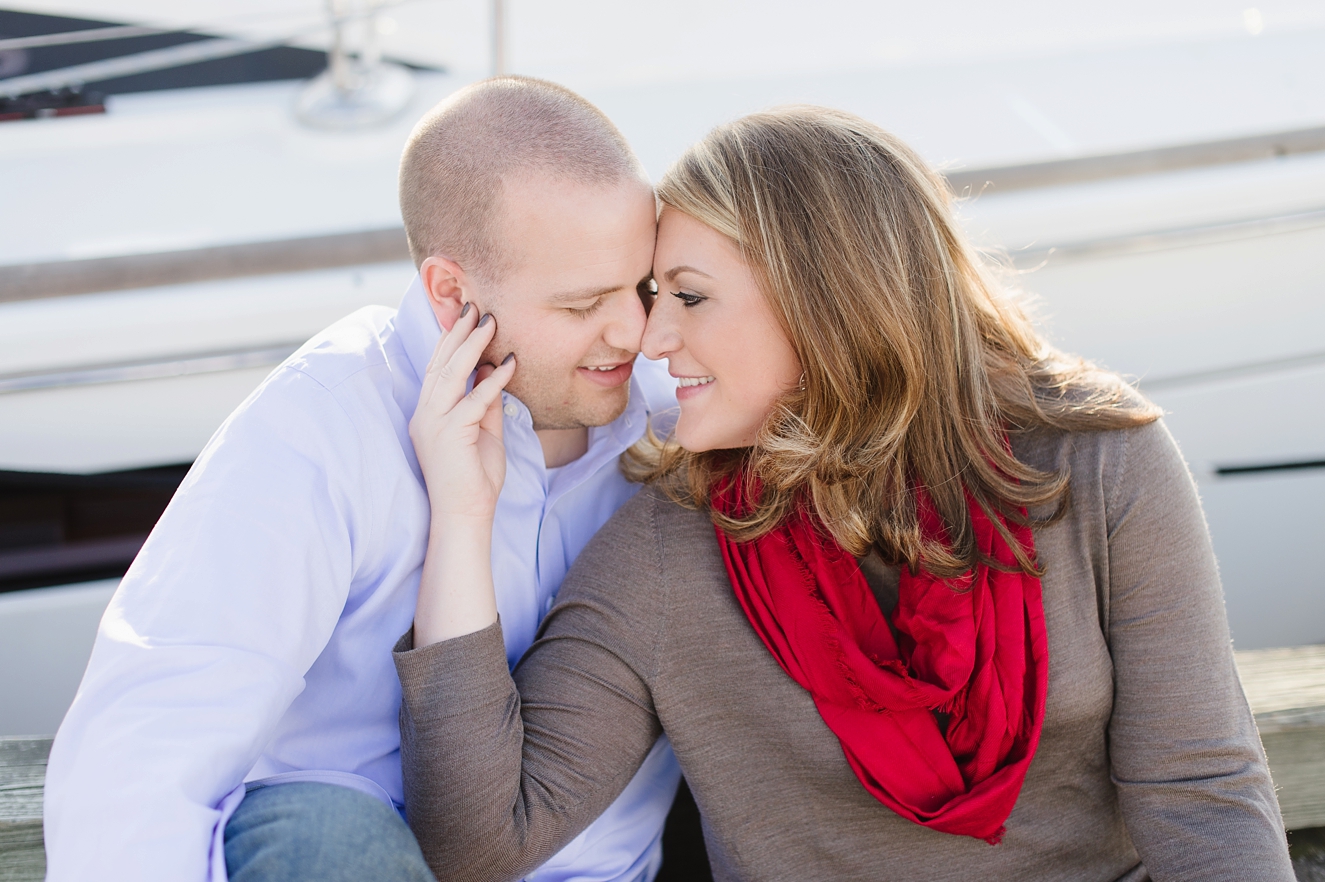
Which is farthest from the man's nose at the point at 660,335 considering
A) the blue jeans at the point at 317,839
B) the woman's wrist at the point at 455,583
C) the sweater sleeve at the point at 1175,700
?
the blue jeans at the point at 317,839

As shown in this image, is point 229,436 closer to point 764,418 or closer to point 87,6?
point 764,418

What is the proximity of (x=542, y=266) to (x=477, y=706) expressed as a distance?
26.8 inches

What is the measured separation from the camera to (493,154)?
164 cm

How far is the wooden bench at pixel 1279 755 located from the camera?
1.48 m

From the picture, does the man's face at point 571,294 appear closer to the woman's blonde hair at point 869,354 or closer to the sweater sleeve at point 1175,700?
the woman's blonde hair at point 869,354

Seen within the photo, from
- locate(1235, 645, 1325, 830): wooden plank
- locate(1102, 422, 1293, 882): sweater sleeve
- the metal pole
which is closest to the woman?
locate(1102, 422, 1293, 882): sweater sleeve

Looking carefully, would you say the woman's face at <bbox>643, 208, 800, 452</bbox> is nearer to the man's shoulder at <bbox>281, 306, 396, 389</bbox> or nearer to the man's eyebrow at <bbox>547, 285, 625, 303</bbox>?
the man's eyebrow at <bbox>547, 285, 625, 303</bbox>

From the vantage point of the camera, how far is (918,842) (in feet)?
5.03

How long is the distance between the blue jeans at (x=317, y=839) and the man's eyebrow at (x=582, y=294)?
0.79 meters

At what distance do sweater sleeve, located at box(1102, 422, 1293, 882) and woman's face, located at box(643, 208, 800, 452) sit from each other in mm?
530

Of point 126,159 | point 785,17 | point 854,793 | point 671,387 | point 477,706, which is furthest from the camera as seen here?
point 785,17

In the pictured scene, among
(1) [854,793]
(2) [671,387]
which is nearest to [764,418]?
(2) [671,387]

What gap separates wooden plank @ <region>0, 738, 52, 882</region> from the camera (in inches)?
57.4

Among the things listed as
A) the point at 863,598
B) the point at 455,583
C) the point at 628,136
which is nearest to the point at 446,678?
the point at 455,583
